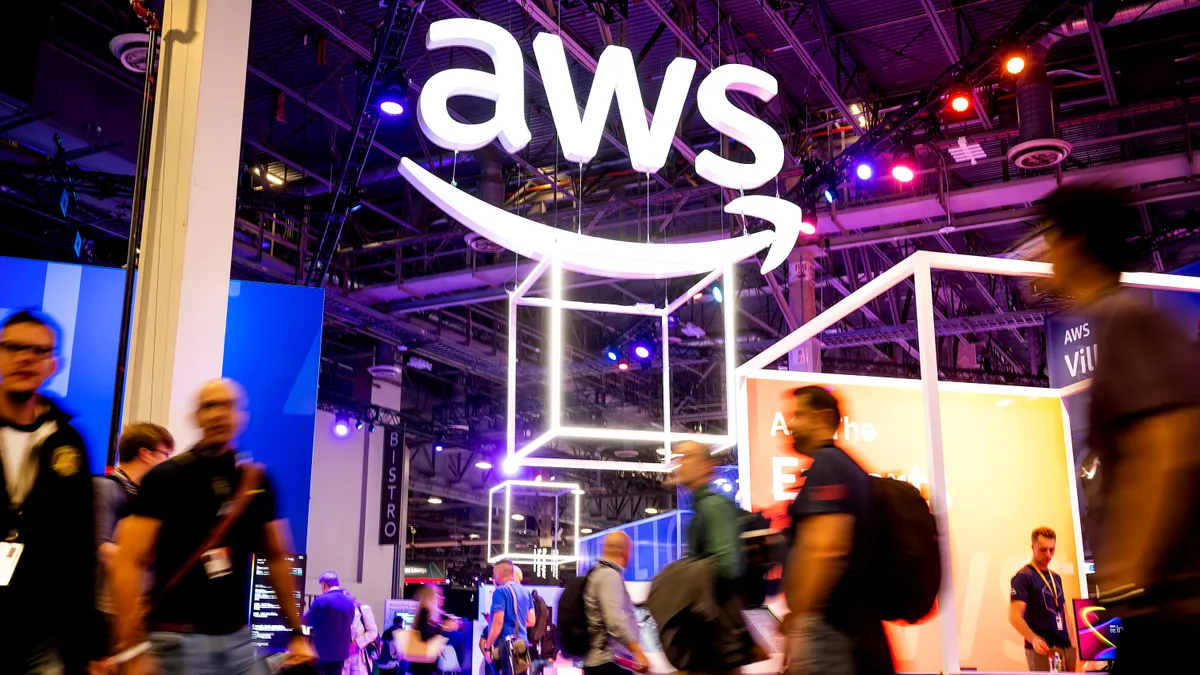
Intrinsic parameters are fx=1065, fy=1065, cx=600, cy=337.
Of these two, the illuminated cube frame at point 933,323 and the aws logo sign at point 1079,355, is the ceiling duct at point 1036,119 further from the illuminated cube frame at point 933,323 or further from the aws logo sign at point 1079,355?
the illuminated cube frame at point 933,323

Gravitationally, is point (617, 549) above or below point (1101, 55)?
below

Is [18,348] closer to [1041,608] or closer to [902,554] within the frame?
[902,554]

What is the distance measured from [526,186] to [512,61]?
328 inches

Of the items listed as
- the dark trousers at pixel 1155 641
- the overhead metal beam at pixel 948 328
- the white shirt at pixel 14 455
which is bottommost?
the dark trousers at pixel 1155 641

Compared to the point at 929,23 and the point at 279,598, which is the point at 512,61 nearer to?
the point at 279,598

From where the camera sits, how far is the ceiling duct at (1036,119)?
1020 cm

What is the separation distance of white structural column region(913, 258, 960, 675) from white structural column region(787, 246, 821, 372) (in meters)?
8.57

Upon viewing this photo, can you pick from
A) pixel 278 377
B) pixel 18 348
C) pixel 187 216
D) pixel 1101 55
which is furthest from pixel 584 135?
pixel 1101 55

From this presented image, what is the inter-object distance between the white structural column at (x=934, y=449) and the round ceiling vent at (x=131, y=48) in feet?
24.7

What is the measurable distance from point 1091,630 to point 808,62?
23.0ft

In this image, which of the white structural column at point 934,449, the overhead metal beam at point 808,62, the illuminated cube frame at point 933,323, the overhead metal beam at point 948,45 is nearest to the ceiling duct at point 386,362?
the overhead metal beam at point 808,62

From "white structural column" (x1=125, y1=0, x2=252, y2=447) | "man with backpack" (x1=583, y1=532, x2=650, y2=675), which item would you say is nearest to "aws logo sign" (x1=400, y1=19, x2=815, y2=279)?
"white structural column" (x1=125, y1=0, x2=252, y2=447)

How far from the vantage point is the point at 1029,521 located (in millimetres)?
6395

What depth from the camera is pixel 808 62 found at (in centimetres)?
1116
